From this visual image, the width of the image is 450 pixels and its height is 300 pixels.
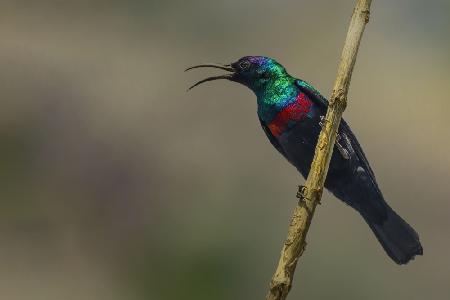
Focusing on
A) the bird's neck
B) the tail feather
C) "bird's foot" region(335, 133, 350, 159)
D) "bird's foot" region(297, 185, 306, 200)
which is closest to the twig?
"bird's foot" region(297, 185, 306, 200)

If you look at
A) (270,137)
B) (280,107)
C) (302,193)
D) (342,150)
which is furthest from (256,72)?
(302,193)

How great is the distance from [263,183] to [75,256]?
177 inches

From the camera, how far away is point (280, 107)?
194 inches

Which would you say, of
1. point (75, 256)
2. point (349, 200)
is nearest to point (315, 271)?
point (75, 256)

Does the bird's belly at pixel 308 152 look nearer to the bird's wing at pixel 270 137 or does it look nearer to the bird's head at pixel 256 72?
the bird's wing at pixel 270 137

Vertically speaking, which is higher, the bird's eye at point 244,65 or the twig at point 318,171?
the bird's eye at point 244,65

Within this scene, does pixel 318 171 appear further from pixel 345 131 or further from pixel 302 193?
pixel 345 131

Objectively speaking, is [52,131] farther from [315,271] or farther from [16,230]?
[315,271]

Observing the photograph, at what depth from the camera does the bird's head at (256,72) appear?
16.1ft

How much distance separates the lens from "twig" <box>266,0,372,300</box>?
10.7 feet

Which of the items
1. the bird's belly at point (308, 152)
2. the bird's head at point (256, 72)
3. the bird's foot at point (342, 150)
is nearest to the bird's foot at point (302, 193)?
the bird's foot at point (342, 150)

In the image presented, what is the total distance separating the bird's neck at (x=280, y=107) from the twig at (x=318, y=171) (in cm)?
142

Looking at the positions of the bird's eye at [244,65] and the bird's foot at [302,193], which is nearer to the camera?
the bird's foot at [302,193]

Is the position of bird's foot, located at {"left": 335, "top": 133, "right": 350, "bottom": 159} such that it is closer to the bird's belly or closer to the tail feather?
the bird's belly
